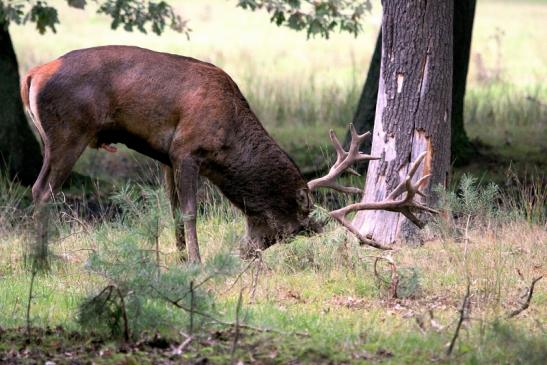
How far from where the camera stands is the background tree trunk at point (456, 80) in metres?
12.9

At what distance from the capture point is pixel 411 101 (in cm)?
949

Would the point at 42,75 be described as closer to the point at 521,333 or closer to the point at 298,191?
the point at 298,191

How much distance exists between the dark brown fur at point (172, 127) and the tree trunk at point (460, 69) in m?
4.69

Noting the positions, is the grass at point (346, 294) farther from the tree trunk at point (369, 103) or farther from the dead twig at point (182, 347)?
the tree trunk at point (369, 103)

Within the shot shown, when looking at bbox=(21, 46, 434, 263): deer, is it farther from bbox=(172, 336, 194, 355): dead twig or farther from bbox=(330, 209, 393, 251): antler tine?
bbox=(172, 336, 194, 355): dead twig

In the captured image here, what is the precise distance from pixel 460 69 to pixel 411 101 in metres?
3.94

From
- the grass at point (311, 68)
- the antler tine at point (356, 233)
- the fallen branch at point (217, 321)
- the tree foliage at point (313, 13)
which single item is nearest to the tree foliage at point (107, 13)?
the tree foliage at point (313, 13)

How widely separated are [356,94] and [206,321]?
440 inches

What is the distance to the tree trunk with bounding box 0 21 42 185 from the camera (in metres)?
13.0

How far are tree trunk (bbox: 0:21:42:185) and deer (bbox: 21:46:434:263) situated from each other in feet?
13.2

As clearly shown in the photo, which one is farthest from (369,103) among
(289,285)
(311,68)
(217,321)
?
(311,68)

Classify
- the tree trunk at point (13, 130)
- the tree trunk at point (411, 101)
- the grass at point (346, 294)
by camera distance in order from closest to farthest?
the grass at point (346, 294) < the tree trunk at point (411, 101) < the tree trunk at point (13, 130)

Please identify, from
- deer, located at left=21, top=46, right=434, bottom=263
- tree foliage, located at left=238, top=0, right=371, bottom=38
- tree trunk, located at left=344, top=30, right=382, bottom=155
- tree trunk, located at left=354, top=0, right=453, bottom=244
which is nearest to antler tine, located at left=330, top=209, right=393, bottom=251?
deer, located at left=21, top=46, right=434, bottom=263

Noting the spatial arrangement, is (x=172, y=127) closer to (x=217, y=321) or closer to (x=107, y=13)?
(x=217, y=321)
